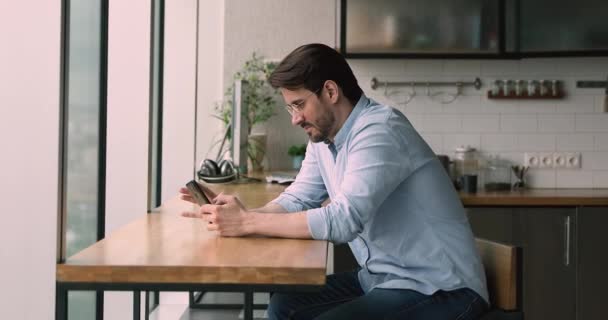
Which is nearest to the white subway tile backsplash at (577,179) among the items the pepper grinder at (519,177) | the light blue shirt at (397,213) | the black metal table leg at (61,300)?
the pepper grinder at (519,177)

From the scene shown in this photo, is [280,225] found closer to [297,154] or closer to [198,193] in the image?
A: [198,193]

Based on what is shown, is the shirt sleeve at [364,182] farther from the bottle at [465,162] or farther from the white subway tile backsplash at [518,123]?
the white subway tile backsplash at [518,123]

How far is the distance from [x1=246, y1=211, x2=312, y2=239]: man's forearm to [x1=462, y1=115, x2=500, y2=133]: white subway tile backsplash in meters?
3.12

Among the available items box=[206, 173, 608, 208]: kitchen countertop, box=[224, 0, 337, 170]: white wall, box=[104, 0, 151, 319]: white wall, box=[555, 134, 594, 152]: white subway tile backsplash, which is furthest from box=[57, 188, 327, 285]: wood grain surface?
box=[555, 134, 594, 152]: white subway tile backsplash

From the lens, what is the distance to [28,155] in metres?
2.81

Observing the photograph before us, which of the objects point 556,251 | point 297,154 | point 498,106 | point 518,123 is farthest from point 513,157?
point 297,154

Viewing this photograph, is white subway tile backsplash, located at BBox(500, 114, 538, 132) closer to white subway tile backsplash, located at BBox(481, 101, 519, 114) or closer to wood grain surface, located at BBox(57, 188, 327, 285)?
white subway tile backsplash, located at BBox(481, 101, 519, 114)

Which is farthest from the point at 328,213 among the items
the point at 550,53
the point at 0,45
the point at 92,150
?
the point at 550,53

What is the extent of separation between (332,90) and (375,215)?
406 mm

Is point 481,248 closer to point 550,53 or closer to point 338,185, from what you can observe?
point 338,185

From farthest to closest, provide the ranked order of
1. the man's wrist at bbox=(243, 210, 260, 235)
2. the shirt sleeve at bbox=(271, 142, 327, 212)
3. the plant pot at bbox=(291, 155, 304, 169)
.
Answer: the plant pot at bbox=(291, 155, 304, 169), the shirt sleeve at bbox=(271, 142, 327, 212), the man's wrist at bbox=(243, 210, 260, 235)

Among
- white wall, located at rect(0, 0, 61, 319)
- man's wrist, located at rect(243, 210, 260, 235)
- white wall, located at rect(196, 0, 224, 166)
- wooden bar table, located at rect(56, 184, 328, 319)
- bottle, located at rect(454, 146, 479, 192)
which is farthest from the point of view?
white wall, located at rect(196, 0, 224, 166)

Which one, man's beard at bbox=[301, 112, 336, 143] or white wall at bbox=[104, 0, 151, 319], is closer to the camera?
man's beard at bbox=[301, 112, 336, 143]

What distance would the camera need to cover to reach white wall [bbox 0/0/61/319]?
2.64m
